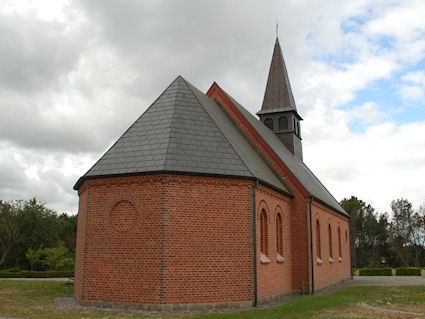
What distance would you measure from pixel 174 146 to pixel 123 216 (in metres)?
3.03

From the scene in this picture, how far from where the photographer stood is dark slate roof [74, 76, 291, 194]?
13.5 meters

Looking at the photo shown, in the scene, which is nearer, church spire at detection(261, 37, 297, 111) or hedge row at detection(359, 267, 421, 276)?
church spire at detection(261, 37, 297, 111)

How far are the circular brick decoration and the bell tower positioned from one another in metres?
15.8

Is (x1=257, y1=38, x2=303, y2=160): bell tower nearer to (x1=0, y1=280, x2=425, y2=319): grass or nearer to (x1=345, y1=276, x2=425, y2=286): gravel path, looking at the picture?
(x1=345, y1=276, x2=425, y2=286): gravel path

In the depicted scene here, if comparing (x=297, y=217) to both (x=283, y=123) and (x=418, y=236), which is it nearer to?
(x=283, y=123)

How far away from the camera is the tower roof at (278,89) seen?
1081 inches

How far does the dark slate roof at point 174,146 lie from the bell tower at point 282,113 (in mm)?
11262

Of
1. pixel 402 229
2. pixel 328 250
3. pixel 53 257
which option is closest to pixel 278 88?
pixel 328 250

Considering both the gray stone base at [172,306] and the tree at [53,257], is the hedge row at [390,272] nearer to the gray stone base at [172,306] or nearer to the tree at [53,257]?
the gray stone base at [172,306]

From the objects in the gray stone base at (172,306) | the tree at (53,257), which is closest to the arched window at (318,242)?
the gray stone base at (172,306)

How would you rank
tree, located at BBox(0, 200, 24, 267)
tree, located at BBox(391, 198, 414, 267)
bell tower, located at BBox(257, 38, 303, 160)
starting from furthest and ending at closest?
tree, located at BBox(391, 198, 414, 267), tree, located at BBox(0, 200, 24, 267), bell tower, located at BBox(257, 38, 303, 160)

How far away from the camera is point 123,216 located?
1350 cm

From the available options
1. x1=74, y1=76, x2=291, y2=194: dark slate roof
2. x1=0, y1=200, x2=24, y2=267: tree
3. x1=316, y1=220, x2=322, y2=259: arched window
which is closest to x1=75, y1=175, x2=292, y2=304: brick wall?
x1=74, y1=76, x2=291, y2=194: dark slate roof

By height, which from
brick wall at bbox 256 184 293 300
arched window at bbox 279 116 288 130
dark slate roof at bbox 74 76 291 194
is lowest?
brick wall at bbox 256 184 293 300
